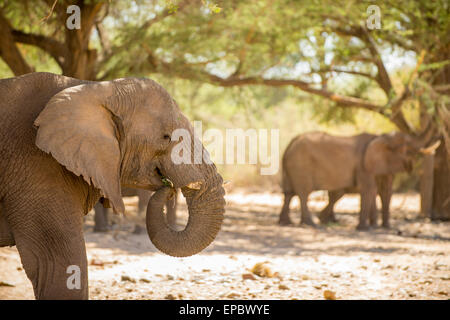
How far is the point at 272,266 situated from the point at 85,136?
13.2ft

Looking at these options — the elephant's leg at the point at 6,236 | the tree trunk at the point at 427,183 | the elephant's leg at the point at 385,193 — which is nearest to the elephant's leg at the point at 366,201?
the elephant's leg at the point at 385,193

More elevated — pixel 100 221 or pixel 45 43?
pixel 45 43

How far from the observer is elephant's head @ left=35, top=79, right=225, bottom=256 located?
4082mm

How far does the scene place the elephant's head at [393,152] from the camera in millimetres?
13492

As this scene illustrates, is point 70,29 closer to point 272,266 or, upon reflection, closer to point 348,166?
point 272,266

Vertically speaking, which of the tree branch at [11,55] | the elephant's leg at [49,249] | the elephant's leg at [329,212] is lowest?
the elephant's leg at [329,212]

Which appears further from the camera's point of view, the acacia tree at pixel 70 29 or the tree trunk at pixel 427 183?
the tree trunk at pixel 427 183

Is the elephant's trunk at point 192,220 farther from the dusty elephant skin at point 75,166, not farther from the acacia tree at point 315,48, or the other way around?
the acacia tree at point 315,48

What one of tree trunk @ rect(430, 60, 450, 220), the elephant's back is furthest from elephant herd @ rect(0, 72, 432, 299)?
tree trunk @ rect(430, 60, 450, 220)

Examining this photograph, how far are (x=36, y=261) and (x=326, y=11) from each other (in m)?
9.55

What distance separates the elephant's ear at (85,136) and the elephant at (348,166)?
9437 millimetres

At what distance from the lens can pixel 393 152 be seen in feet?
44.3

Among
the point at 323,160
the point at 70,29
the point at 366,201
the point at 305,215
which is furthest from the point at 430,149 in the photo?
the point at 70,29
